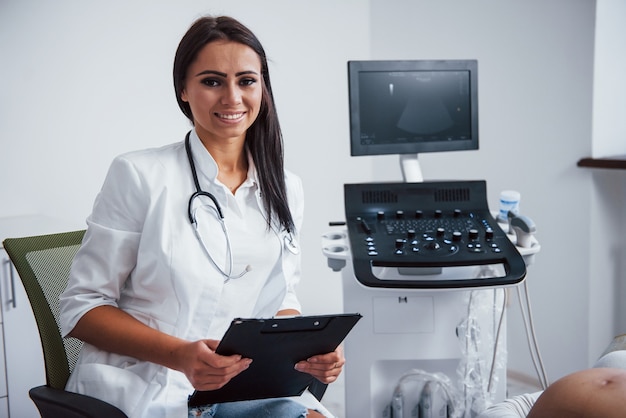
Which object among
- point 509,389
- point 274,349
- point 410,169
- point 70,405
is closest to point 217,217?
point 274,349

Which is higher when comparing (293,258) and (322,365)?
(293,258)

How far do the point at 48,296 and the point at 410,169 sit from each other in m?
1.14

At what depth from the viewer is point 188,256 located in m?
1.35

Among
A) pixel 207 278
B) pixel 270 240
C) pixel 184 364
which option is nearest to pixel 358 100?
pixel 270 240

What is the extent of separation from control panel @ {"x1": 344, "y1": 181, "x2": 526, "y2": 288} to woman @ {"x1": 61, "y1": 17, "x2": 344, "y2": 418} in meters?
0.39

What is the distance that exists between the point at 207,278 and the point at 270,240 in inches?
7.2

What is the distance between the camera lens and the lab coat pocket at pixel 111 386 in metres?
1.28

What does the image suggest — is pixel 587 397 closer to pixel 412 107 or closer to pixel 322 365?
pixel 322 365

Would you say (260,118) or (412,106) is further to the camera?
(412,106)

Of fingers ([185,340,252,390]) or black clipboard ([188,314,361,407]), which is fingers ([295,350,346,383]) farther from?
fingers ([185,340,252,390])

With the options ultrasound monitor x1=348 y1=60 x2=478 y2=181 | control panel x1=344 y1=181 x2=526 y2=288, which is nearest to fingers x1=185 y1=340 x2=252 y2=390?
control panel x1=344 y1=181 x2=526 y2=288

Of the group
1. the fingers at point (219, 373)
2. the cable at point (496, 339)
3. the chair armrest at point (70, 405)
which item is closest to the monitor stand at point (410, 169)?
the cable at point (496, 339)

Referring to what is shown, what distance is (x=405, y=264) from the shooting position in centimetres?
179

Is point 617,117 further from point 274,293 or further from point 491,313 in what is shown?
point 274,293
